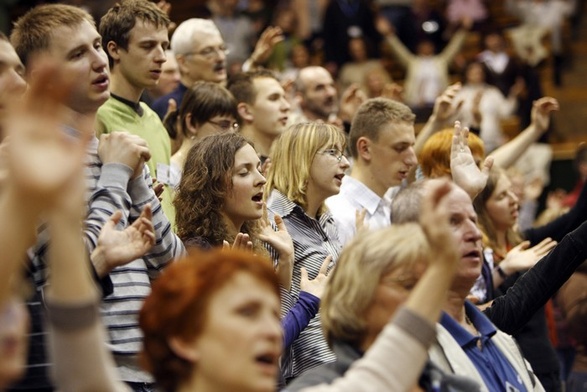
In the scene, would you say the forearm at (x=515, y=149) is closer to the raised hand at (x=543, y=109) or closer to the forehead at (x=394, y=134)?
the raised hand at (x=543, y=109)

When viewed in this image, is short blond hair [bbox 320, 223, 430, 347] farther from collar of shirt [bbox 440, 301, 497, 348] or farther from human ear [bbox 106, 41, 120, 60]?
human ear [bbox 106, 41, 120, 60]

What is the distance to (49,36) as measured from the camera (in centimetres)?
359

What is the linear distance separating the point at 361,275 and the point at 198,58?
3207 mm

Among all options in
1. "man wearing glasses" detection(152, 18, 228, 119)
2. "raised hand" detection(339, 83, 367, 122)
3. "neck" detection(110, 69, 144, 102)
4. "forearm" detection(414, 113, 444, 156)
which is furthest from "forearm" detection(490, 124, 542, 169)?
"neck" detection(110, 69, 144, 102)

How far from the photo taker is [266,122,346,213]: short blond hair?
429 cm

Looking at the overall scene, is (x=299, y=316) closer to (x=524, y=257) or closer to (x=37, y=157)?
(x=524, y=257)

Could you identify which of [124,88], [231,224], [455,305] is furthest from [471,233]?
[124,88]

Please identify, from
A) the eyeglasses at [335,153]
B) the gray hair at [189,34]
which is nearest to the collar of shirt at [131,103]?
the eyeglasses at [335,153]

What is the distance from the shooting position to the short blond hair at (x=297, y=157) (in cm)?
429

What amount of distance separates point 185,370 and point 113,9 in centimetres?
269

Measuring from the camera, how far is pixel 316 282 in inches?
143

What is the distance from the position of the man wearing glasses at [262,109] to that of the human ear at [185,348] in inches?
126

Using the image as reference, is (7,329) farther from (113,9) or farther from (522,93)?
(522,93)

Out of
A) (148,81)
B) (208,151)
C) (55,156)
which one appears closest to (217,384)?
(55,156)
